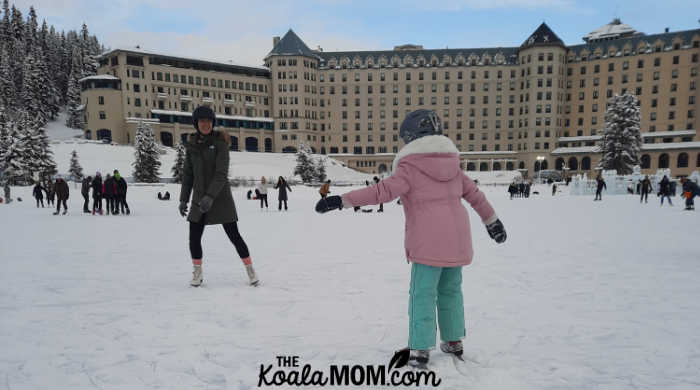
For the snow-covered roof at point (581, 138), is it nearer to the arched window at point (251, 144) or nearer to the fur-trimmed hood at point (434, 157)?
the arched window at point (251, 144)

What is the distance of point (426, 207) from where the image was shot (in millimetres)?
2561

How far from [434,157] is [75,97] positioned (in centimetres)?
10247

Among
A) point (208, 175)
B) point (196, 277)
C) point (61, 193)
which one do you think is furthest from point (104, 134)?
point (208, 175)

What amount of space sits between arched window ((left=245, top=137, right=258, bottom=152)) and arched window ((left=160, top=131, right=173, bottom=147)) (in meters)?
13.7

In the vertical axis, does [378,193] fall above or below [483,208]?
above

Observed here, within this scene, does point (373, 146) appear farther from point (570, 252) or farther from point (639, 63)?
point (570, 252)

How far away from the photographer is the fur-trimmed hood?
251 cm

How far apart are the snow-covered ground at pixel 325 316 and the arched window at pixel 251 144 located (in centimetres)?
7289

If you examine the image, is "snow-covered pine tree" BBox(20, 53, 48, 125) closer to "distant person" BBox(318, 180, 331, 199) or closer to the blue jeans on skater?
"distant person" BBox(318, 180, 331, 199)

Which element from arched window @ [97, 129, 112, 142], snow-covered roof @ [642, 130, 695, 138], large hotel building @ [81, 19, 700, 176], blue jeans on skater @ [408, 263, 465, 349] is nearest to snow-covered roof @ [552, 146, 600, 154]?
large hotel building @ [81, 19, 700, 176]

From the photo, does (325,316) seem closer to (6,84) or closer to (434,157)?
(434,157)

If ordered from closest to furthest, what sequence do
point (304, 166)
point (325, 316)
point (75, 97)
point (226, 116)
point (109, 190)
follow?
point (325, 316)
point (109, 190)
point (304, 166)
point (226, 116)
point (75, 97)

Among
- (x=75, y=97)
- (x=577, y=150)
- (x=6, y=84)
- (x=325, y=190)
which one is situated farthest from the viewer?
(x=75, y=97)

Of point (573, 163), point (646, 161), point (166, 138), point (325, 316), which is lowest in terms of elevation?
point (325, 316)
